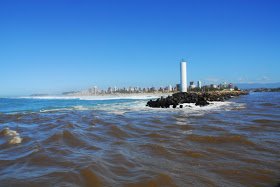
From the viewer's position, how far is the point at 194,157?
5.85 metres

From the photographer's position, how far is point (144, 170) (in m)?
4.93

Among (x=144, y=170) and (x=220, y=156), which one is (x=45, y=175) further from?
(x=220, y=156)

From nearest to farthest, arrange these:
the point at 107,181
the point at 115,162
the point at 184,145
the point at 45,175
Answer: the point at 107,181 → the point at 45,175 → the point at 115,162 → the point at 184,145

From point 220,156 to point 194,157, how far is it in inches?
22.9

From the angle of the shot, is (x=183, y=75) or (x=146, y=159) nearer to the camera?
(x=146, y=159)

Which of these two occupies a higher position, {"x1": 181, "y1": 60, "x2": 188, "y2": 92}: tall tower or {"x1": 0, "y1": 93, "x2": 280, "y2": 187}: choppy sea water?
{"x1": 181, "y1": 60, "x2": 188, "y2": 92}: tall tower

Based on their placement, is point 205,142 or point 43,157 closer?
point 43,157

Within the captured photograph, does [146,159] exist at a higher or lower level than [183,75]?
lower

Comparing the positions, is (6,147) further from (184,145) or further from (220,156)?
(220,156)

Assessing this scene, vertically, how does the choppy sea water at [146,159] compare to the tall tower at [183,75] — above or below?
below

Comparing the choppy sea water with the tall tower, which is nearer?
the choppy sea water

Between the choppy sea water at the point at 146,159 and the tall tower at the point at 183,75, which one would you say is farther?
the tall tower at the point at 183,75

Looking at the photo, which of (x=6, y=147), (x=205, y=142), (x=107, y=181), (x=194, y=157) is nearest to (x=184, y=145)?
(x=205, y=142)

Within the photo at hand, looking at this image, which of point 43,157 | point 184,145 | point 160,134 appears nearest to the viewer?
point 43,157
